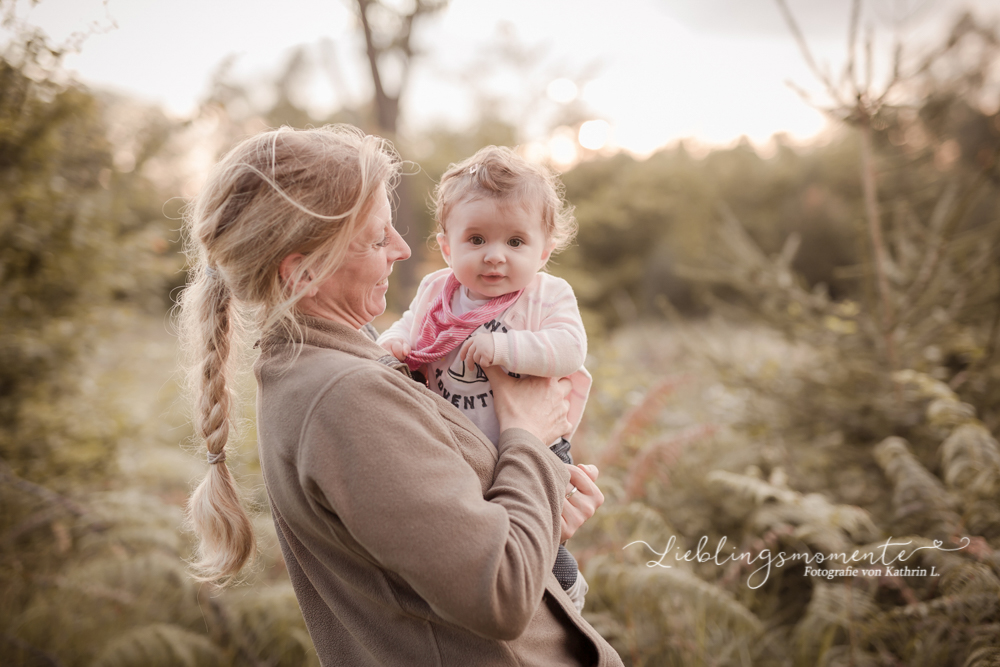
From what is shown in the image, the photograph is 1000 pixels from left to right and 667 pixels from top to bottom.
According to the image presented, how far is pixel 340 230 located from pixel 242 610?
2959mm

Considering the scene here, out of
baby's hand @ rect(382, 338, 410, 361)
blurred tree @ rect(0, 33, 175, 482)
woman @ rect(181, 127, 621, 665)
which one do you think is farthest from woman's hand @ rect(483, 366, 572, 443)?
blurred tree @ rect(0, 33, 175, 482)

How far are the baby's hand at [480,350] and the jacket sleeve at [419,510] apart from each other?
0.35 meters

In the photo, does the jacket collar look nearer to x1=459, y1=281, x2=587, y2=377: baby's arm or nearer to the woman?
the woman

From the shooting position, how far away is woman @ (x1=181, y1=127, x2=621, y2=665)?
3.22 feet

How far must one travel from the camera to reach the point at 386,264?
4.35 ft

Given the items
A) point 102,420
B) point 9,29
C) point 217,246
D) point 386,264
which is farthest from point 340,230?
point 102,420

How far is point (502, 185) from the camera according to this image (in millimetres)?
1503

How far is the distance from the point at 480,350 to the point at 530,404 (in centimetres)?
18

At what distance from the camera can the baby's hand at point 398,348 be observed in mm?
1560

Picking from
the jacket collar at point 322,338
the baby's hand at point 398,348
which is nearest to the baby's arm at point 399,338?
the baby's hand at point 398,348

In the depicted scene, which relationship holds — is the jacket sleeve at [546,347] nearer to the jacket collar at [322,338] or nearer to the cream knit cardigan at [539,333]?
the cream knit cardigan at [539,333]

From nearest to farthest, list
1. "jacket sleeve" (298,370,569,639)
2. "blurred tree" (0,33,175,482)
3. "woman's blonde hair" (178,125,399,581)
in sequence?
"jacket sleeve" (298,370,569,639)
"woman's blonde hair" (178,125,399,581)
"blurred tree" (0,33,175,482)

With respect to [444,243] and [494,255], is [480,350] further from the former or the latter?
[444,243]

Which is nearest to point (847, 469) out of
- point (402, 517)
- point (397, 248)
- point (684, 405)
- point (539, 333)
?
point (684, 405)
